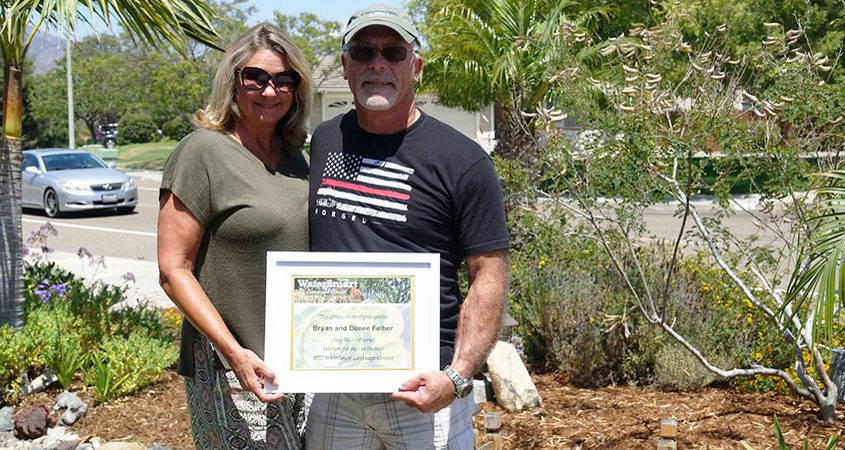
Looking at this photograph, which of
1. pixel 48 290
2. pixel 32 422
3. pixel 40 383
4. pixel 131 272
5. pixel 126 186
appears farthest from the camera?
pixel 126 186

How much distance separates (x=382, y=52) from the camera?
280 centimetres

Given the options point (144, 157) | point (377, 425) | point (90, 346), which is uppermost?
point (144, 157)

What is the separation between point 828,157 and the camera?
552 cm

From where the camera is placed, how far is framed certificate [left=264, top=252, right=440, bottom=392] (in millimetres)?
2617

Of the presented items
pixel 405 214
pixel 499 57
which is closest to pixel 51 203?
pixel 499 57

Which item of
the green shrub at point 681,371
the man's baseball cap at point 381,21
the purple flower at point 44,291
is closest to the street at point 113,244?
the purple flower at point 44,291

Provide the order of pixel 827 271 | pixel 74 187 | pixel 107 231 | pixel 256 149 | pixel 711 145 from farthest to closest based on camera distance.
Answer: pixel 74 187
pixel 107 231
pixel 711 145
pixel 827 271
pixel 256 149

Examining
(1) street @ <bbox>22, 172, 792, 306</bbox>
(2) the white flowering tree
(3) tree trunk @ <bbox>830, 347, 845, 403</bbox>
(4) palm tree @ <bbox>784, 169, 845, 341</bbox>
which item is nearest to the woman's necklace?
(4) palm tree @ <bbox>784, 169, 845, 341</bbox>

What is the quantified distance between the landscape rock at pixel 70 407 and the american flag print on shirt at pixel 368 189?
3588 millimetres

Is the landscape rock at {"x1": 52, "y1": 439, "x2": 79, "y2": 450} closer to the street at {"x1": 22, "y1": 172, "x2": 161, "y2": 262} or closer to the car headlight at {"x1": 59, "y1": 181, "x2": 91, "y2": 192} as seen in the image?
the street at {"x1": 22, "y1": 172, "x2": 161, "y2": 262}

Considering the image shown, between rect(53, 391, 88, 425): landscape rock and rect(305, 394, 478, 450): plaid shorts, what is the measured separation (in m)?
3.29

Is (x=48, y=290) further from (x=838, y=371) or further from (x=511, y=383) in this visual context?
(x=838, y=371)

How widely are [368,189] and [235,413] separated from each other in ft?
2.72

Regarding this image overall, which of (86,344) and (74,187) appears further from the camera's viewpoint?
(74,187)
